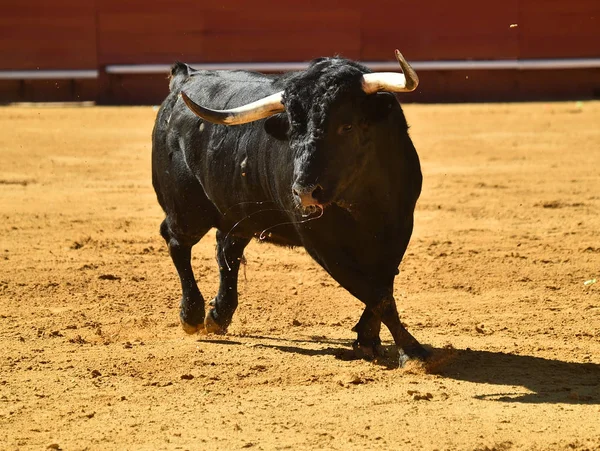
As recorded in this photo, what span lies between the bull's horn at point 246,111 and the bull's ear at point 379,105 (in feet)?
0.99

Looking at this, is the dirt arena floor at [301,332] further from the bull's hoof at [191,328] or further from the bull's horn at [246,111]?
the bull's horn at [246,111]

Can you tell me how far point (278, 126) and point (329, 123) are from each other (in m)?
0.28

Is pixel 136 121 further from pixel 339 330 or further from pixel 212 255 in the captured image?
pixel 339 330

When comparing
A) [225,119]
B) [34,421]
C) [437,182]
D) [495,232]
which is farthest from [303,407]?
[437,182]

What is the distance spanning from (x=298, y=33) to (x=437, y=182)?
576 cm

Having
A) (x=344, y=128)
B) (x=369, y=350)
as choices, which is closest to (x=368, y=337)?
(x=369, y=350)

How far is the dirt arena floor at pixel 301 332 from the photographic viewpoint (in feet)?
10.4

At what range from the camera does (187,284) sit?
15.3 ft

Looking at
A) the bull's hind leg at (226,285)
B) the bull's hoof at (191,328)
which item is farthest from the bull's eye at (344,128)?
→ the bull's hoof at (191,328)

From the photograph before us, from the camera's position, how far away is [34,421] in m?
3.29

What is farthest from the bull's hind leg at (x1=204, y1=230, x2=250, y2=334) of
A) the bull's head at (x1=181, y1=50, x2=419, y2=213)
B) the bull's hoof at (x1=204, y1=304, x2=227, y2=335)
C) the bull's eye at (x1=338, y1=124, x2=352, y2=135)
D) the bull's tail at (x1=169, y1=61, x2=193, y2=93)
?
the bull's eye at (x1=338, y1=124, x2=352, y2=135)

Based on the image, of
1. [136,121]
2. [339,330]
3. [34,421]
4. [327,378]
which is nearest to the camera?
[34,421]

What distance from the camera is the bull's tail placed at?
4.81 m

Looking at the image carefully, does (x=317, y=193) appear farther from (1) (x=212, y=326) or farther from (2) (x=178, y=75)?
(2) (x=178, y=75)
